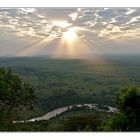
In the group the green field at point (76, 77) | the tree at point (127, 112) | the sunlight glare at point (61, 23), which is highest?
the sunlight glare at point (61, 23)

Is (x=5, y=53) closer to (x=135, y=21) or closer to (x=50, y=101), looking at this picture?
(x=50, y=101)

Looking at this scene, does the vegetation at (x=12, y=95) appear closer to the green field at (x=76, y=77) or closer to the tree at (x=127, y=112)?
the green field at (x=76, y=77)

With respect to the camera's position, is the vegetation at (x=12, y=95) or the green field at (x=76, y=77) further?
the vegetation at (x=12, y=95)

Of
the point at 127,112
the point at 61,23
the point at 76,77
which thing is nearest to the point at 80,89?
the point at 76,77
